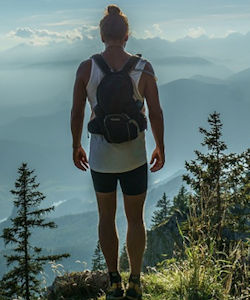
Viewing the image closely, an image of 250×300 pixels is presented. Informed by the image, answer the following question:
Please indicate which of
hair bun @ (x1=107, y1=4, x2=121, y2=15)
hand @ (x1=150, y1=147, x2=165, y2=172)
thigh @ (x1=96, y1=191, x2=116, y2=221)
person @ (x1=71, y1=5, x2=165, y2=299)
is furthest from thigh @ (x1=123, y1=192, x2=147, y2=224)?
hair bun @ (x1=107, y1=4, x2=121, y2=15)

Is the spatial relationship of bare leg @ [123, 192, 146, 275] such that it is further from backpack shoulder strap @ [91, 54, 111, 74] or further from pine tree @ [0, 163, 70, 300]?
pine tree @ [0, 163, 70, 300]

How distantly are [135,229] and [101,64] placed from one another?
72.5 inches

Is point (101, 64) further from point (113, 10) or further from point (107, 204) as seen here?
point (107, 204)

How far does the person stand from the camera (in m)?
4.38

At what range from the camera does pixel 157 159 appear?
15.9 ft

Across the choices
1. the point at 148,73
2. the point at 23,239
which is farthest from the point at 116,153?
the point at 23,239

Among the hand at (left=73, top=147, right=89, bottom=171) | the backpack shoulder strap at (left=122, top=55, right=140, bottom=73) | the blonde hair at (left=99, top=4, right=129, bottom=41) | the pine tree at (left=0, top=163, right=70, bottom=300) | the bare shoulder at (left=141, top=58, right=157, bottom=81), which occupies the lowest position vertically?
the pine tree at (left=0, top=163, right=70, bottom=300)

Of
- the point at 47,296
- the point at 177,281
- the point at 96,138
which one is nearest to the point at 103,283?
the point at 47,296

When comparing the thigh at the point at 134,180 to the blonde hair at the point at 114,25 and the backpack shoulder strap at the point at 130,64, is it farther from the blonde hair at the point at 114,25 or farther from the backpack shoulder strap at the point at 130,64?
the blonde hair at the point at 114,25

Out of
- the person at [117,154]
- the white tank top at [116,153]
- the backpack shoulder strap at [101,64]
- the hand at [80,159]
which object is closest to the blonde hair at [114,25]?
the person at [117,154]

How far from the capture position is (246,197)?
70.9 feet

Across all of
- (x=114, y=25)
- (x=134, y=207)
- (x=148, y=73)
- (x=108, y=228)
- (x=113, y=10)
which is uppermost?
(x=113, y=10)

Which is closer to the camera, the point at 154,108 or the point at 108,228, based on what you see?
the point at 154,108

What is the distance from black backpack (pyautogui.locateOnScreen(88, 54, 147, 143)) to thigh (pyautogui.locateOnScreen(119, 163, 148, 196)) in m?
0.38
